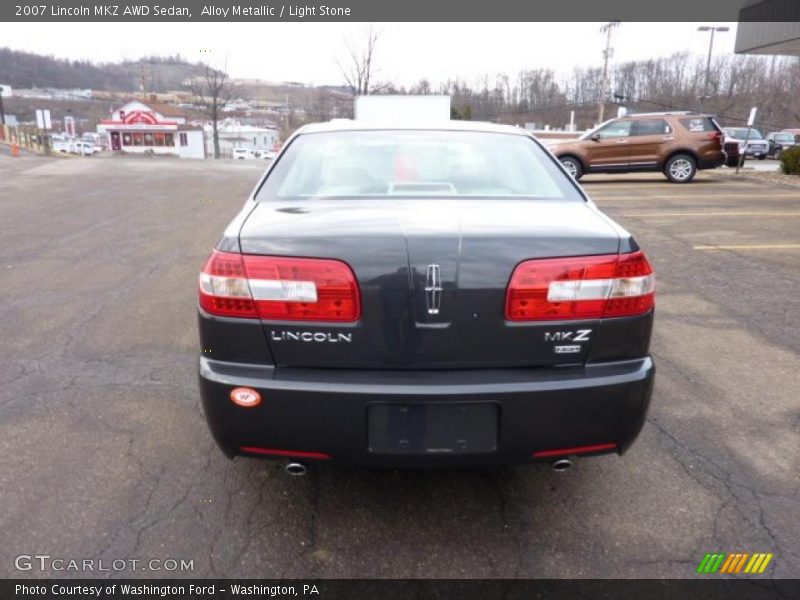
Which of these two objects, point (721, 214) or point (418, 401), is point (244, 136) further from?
point (418, 401)

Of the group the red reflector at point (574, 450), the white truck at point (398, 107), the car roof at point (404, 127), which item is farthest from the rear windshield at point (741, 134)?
the red reflector at point (574, 450)

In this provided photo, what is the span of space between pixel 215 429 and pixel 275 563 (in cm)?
55

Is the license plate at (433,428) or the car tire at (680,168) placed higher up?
the car tire at (680,168)

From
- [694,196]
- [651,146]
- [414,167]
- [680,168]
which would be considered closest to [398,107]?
[651,146]

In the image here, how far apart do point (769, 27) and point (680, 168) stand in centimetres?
350

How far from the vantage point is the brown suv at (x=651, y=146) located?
14.3 metres

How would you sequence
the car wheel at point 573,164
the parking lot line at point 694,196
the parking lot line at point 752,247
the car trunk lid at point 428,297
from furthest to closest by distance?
the car wheel at point 573,164 < the parking lot line at point 694,196 < the parking lot line at point 752,247 < the car trunk lid at point 428,297

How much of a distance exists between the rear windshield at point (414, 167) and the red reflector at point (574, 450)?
3.76ft

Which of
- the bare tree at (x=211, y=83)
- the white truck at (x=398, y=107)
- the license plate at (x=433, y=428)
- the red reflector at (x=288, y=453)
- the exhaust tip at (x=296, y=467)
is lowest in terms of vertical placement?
the exhaust tip at (x=296, y=467)

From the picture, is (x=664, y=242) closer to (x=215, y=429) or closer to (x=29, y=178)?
(x=215, y=429)

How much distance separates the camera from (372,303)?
2.05 metres

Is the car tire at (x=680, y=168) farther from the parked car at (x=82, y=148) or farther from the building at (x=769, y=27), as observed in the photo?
the parked car at (x=82, y=148)

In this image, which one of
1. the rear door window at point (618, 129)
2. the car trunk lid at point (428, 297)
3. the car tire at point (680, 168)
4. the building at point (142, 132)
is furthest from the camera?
the building at point (142, 132)

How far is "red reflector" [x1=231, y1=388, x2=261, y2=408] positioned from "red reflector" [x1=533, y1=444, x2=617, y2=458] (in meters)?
1.00
